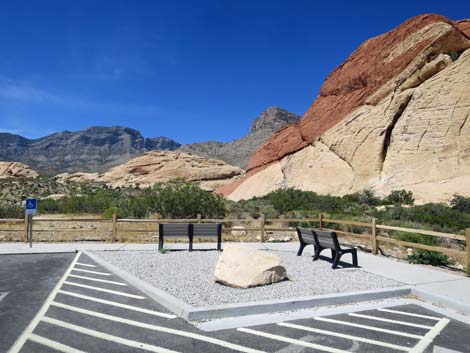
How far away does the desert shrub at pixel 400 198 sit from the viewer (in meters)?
25.5

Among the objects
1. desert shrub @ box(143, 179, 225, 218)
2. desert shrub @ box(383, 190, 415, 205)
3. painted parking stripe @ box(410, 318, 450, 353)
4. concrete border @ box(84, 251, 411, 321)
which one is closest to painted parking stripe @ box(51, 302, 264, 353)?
concrete border @ box(84, 251, 411, 321)

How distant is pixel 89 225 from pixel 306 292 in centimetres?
1651

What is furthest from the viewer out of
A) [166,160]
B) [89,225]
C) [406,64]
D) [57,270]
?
[166,160]

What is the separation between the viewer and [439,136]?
28.2 m

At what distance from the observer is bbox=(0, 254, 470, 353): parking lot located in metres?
4.64

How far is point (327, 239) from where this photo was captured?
9844 millimetres

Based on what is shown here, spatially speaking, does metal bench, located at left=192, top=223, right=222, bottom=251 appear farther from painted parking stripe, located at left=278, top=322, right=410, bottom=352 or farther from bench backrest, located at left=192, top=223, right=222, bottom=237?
painted parking stripe, located at left=278, top=322, right=410, bottom=352

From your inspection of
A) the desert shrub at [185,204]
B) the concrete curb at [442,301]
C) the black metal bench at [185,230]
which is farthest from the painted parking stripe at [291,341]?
the desert shrub at [185,204]

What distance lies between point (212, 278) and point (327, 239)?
3.38 m

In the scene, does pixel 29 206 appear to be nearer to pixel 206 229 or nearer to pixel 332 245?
pixel 206 229

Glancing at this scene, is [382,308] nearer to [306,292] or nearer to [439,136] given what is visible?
[306,292]

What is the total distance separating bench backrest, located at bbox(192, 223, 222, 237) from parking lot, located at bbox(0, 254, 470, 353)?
18.5 ft

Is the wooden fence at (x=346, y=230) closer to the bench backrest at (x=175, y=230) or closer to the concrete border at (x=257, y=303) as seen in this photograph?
the bench backrest at (x=175, y=230)

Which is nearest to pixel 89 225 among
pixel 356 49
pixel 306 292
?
pixel 306 292
